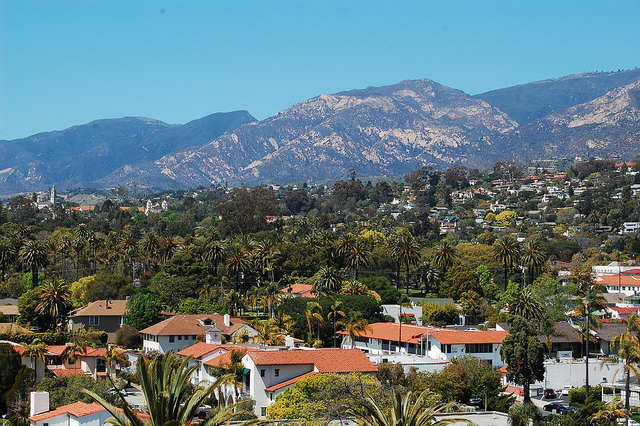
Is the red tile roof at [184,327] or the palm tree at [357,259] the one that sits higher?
the palm tree at [357,259]

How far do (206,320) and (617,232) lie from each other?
452 feet

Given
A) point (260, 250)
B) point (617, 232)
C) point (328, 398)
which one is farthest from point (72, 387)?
point (617, 232)

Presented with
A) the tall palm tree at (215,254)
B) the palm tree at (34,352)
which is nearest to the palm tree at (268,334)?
the palm tree at (34,352)

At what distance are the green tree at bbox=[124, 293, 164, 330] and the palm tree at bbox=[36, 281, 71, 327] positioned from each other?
6038mm

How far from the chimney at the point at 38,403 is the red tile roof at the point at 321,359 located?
48.5 feet

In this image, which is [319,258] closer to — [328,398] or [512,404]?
[512,404]

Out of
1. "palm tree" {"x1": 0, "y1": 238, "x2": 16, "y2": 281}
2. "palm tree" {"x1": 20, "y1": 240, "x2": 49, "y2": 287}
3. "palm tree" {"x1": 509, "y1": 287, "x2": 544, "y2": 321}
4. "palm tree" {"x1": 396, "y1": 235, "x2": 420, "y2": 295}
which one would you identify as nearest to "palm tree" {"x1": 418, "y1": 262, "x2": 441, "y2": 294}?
"palm tree" {"x1": 396, "y1": 235, "x2": 420, "y2": 295}

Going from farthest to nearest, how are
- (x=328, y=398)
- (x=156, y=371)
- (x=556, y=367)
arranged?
(x=556, y=367), (x=328, y=398), (x=156, y=371)

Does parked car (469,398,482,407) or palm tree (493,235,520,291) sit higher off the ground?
palm tree (493,235,520,291)

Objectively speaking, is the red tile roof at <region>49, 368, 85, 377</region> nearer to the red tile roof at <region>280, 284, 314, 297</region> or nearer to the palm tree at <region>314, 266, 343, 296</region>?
the palm tree at <region>314, 266, 343, 296</region>

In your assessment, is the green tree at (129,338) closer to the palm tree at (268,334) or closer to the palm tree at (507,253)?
the palm tree at (268,334)

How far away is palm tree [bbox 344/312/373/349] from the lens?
7131cm

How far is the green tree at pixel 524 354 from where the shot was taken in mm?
55741

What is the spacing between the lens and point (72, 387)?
48625 millimetres
